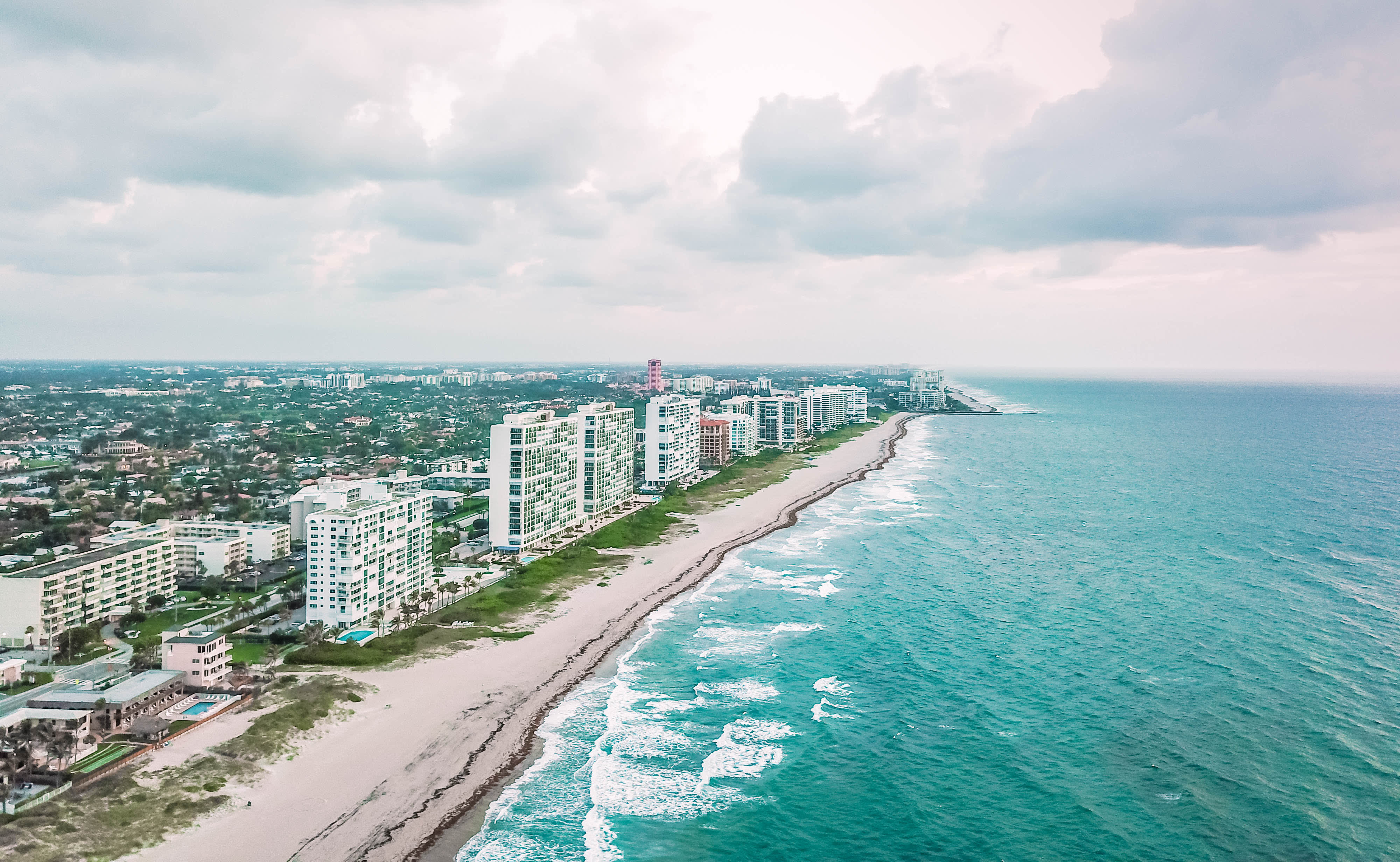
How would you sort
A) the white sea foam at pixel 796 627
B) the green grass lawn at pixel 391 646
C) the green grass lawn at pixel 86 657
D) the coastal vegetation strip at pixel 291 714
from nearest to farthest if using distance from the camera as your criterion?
the coastal vegetation strip at pixel 291 714 → the green grass lawn at pixel 391 646 → the green grass lawn at pixel 86 657 → the white sea foam at pixel 796 627

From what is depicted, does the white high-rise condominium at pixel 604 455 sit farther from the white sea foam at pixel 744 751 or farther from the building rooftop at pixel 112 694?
the white sea foam at pixel 744 751

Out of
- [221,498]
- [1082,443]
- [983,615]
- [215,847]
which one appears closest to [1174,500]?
[983,615]

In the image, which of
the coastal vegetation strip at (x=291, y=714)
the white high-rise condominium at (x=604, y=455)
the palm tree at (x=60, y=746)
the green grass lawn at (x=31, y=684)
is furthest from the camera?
the white high-rise condominium at (x=604, y=455)

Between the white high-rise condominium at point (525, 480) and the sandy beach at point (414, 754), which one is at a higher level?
the white high-rise condominium at point (525, 480)

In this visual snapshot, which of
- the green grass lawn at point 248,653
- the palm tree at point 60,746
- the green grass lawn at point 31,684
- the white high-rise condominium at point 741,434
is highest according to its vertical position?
the white high-rise condominium at point 741,434

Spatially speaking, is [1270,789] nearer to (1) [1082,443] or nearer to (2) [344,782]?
(2) [344,782]

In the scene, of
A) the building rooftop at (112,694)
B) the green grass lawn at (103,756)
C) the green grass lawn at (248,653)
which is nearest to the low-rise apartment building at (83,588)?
the green grass lawn at (248,653)

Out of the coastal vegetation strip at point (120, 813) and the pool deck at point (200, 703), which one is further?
the pool deck at point (200, 703)
